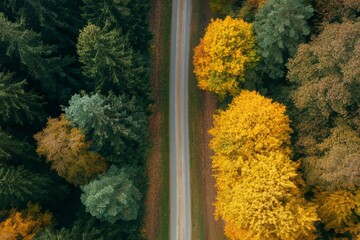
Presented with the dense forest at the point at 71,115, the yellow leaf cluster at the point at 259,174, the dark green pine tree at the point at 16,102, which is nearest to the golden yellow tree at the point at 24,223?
the dense forest at the point at 71,115

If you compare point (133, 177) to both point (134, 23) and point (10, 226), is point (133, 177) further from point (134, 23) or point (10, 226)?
point (134, 23)

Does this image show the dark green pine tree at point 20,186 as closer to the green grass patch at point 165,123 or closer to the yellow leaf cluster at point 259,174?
the green grass patch at point 165,123

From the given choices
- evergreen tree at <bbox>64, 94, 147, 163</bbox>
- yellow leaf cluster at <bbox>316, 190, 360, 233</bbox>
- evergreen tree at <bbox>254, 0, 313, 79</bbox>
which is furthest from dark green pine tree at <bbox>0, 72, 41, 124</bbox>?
yellow leaf cluster at <bbox>316, 190, 360, 233</bbox>

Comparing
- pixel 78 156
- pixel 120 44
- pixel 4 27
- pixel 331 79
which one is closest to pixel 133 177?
pixel 78 156

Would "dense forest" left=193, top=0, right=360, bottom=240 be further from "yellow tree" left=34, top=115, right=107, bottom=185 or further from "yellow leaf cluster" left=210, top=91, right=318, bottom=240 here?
"yellow tree" left=34, top=115, right=107, bottom=185

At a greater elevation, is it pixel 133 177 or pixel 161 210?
pixel 133 177
